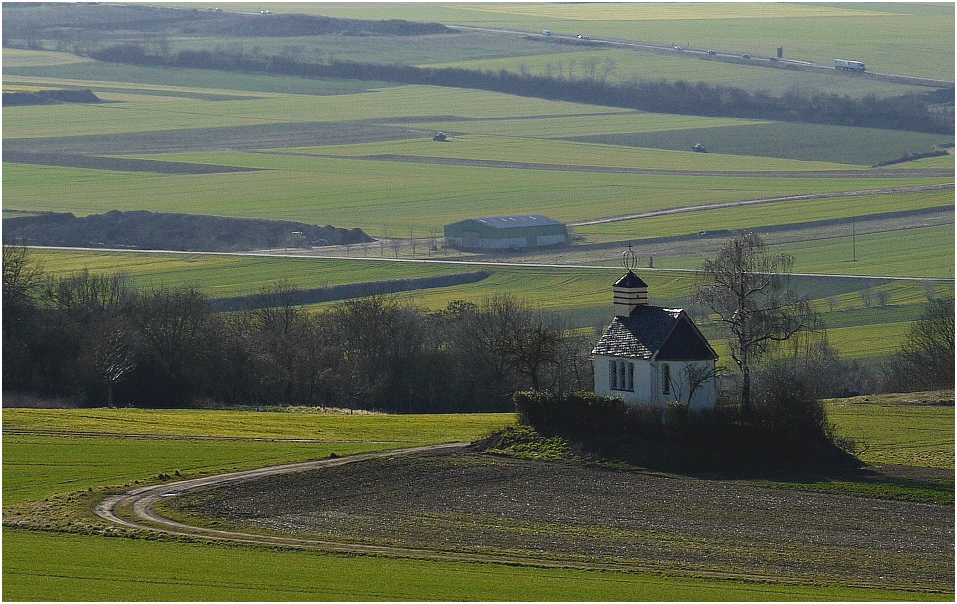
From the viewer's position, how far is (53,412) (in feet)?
173

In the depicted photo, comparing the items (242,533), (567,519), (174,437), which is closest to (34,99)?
(174,437)

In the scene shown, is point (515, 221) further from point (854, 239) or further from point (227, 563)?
point (227, 563)

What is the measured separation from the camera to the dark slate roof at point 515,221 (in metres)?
125

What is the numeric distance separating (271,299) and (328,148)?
86.8m

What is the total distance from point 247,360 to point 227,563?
41.7 metres

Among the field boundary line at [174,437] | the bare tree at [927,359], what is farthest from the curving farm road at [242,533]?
the bare tree at [927,359]

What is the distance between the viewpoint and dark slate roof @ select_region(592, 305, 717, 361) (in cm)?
4244

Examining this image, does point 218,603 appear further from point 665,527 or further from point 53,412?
point 53,412

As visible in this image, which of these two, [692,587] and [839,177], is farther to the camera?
[839,177]

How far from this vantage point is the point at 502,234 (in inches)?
4884

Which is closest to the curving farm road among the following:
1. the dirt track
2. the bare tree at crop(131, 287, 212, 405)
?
the dirt track

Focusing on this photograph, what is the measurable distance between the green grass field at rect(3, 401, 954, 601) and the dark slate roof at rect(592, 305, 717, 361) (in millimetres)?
6263

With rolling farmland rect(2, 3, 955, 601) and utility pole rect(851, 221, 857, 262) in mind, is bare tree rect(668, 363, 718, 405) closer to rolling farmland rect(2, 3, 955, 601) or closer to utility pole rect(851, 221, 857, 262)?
rolling farmland rect(2, 3, 955, 601)

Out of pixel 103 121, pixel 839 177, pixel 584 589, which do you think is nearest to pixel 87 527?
pixel 584 589
